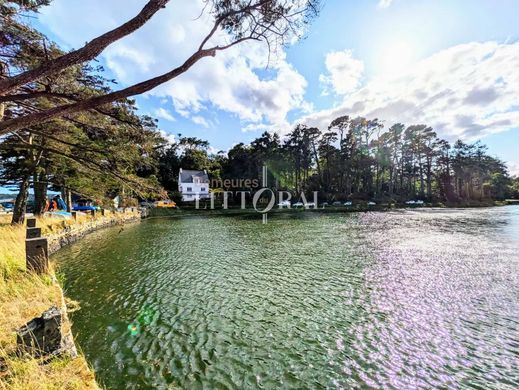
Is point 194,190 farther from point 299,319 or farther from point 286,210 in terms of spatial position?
point 299,319

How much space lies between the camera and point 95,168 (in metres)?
7.75

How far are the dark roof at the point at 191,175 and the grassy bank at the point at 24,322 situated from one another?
45206mm

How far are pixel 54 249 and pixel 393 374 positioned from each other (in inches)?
575

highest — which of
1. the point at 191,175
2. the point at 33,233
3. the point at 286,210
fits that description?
the point at 191,175

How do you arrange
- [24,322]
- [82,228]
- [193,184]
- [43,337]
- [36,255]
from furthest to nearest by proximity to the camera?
[193,184] < [82,228] < [36,255] < [24,322] < [43,337]

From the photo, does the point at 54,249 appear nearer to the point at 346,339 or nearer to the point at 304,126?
the point at 346,339

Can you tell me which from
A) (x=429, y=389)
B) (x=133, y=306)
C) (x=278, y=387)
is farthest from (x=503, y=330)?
(x=133, y=306)

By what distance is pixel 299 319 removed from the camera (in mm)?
5555

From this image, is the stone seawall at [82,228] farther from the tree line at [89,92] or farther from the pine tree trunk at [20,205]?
the tree line at [89,92]

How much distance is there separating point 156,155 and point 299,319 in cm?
659

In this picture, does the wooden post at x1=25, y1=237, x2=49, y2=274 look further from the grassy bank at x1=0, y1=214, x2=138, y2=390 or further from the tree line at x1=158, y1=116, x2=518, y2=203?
the tree line at x1=158, y1=116, x2=518, y2=203

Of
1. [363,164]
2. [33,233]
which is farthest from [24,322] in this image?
[363,164]

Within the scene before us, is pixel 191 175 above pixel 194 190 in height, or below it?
above

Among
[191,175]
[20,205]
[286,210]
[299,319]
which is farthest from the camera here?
[191,175]
